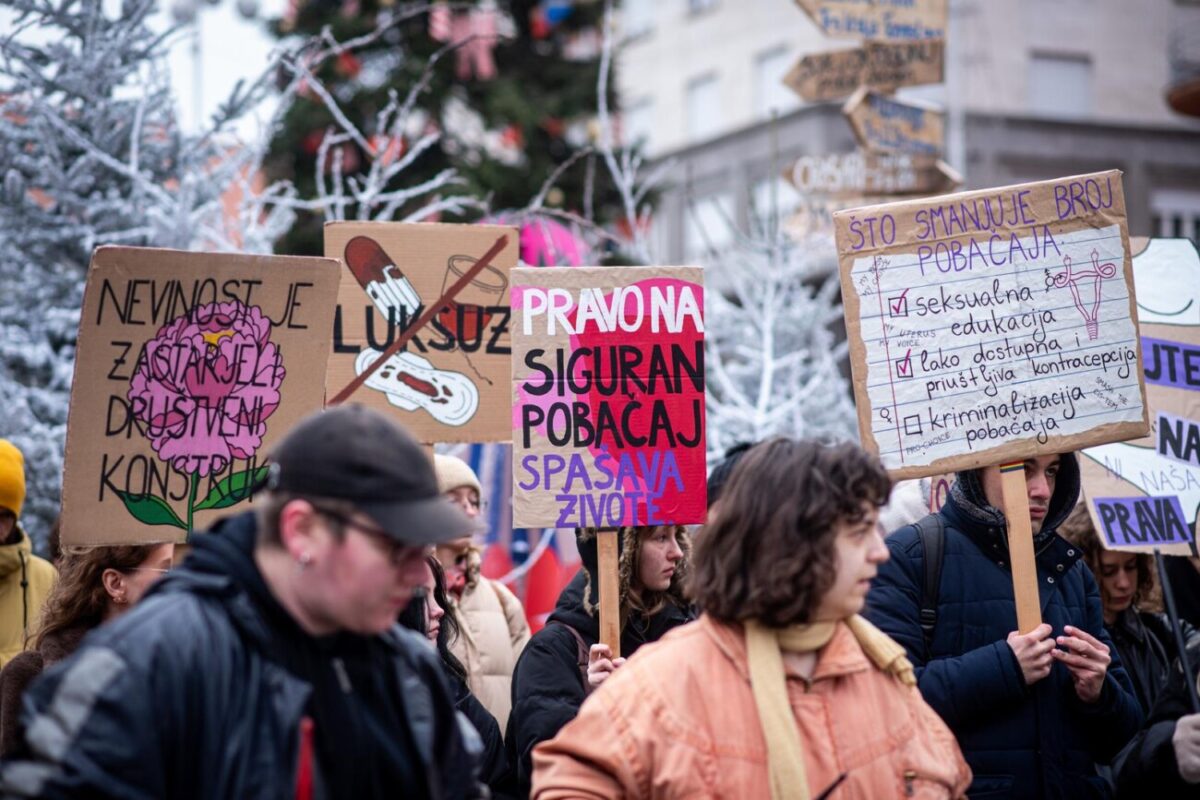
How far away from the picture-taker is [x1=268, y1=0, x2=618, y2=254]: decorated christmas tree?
1638cm

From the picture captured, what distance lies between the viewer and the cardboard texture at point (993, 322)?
4406 mm

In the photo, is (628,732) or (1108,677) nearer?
(628,732)

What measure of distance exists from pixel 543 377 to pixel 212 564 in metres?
2.12

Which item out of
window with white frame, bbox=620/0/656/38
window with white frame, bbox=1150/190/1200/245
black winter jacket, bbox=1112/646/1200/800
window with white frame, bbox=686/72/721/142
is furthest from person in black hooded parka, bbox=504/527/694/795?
window with white frame, bbox=620/0/656/38

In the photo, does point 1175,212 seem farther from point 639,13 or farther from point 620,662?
point 620,662

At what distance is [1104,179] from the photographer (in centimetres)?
450

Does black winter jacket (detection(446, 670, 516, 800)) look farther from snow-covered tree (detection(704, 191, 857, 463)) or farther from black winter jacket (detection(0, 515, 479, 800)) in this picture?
snow-covered tree (detection(704, 191, 857, 463))

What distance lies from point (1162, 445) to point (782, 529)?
2612mm

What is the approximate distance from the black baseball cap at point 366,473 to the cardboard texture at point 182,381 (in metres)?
1.88

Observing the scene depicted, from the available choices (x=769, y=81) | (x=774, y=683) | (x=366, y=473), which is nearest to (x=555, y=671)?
(x=774, y=683)

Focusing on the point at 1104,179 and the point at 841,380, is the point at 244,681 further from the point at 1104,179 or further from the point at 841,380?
the point at 841,380

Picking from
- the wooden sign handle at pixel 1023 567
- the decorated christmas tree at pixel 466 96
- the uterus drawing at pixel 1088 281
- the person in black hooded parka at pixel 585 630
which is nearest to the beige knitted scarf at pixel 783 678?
the wooden sign handle at pixel 1023 567

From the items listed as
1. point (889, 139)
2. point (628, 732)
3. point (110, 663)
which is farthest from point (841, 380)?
point (110, 663)

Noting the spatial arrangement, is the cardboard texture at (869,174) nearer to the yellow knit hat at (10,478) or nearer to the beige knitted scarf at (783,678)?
the yellow knit hat at (10,478)
